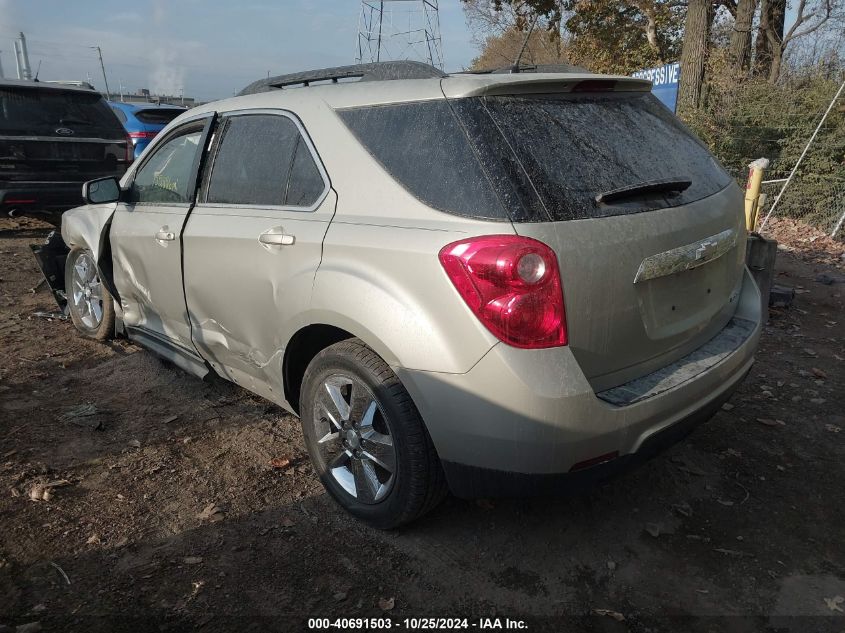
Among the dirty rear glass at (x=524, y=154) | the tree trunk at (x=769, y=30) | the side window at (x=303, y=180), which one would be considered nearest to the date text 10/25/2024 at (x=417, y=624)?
the dirty rear glass at (x=524, y=154)

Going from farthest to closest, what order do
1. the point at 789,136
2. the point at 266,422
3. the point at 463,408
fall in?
the point at 789,136
the point at 266,422
the point at 463,408

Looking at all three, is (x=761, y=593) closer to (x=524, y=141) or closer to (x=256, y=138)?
(x=524, y=141)

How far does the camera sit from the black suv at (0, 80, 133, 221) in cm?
745

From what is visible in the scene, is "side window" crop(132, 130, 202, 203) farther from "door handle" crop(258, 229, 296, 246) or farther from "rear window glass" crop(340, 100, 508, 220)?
"rear window glass" crop(340, 100, 508, 220)

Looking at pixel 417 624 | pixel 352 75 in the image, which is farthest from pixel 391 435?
pixel 352 75

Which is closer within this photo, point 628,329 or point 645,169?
point 628,329

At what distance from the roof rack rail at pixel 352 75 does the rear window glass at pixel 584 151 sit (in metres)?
0.45

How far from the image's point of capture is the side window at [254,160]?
2998 mm

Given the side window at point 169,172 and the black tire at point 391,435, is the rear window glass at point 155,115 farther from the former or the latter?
the black tire at point 391,435

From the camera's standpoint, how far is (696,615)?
2.30 meters

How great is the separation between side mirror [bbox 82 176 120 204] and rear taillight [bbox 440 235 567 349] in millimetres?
2916

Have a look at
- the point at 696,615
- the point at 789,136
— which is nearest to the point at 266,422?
the point at 696,615

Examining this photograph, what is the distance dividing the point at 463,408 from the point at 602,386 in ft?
1.66

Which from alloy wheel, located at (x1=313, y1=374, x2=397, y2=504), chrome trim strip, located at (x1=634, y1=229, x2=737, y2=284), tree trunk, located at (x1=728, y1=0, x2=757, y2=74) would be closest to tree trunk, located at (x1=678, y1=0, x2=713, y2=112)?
tree trunk, located at (x1=728, y1=0, x2=757, y2=74)
